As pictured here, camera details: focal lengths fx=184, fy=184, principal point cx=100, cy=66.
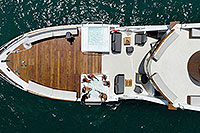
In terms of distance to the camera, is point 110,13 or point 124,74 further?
point 110,13

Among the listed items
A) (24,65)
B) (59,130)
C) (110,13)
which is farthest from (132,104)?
(24,65)

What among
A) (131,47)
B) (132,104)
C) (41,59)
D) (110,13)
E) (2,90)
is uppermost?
(110,13)

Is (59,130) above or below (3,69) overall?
below

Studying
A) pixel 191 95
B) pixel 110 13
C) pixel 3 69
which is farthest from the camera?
pixel 110 13

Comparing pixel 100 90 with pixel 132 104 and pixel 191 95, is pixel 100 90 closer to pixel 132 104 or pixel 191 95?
pixel 132 104

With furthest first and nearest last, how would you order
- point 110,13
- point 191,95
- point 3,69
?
point 110,13, point 3,69, point 191,95

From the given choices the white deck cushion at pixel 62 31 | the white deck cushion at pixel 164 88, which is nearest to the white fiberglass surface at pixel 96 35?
the white deck cushion at pixel 62 31
